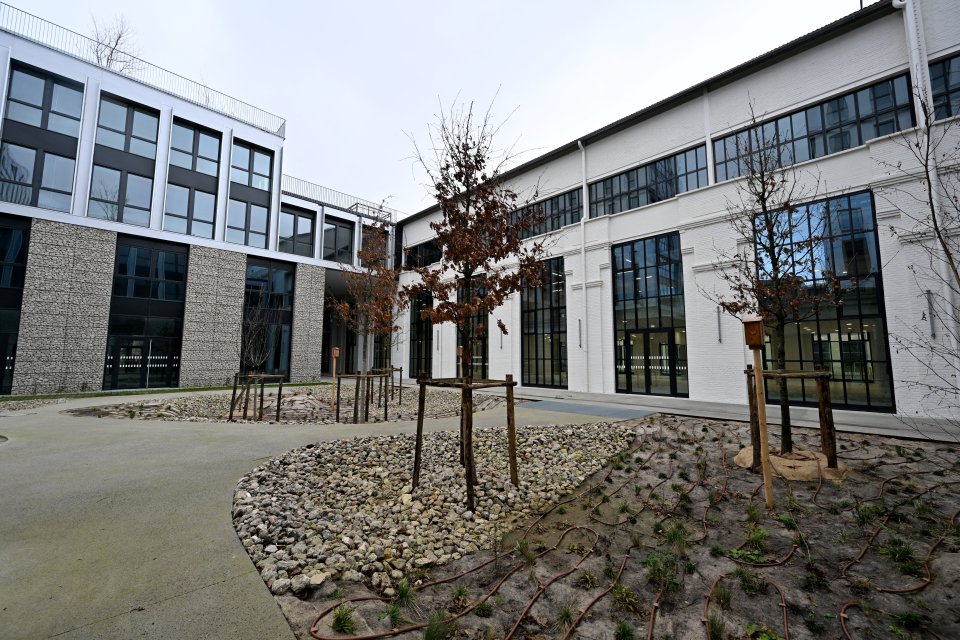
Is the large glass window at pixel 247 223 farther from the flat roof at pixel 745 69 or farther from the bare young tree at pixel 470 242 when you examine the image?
the bare young tree at pixel 470 242

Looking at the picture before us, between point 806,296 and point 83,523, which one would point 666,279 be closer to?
point 806,296

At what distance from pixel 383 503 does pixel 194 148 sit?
2260cm

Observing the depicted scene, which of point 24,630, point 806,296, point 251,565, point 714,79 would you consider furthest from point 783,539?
point 714,79

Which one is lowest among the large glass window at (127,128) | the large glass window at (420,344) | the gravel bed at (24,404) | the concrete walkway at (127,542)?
the concrete walkway at (127,542)

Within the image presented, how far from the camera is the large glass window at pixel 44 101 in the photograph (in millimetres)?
15656

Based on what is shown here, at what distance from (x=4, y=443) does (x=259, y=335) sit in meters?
14.4

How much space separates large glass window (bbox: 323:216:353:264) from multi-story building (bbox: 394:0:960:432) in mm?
12131

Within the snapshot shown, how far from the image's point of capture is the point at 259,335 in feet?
66.6

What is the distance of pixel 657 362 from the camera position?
1459 centimetres

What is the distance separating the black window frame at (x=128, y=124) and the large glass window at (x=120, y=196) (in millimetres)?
994

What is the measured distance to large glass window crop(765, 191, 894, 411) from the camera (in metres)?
10.3

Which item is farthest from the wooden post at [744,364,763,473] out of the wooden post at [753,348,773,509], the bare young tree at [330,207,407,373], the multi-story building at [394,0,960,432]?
the bare young tree at [330,207,407,373]

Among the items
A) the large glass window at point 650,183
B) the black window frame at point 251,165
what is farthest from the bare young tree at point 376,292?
the black window frame at point 251,165

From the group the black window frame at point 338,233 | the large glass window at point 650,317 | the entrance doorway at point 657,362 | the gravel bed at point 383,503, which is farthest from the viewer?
the black window frame at point 338,233
